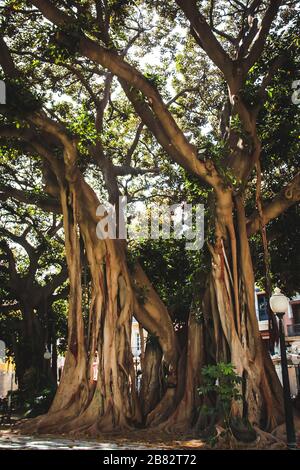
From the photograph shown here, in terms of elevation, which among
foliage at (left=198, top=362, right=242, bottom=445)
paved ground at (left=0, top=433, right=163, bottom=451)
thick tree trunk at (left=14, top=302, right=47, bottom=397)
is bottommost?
paved ground at (left=0, top=433, right=163, bottom=451)

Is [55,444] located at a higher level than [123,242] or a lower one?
lower

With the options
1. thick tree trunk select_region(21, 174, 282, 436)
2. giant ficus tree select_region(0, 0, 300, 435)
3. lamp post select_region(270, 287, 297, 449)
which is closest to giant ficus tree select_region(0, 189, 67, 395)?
giant ficus tree select_region(0, 0, 300, 435)

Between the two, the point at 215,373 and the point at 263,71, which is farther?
the point at 263,71

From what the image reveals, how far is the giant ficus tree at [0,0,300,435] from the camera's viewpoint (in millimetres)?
7684

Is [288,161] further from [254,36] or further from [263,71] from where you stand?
[254,36]

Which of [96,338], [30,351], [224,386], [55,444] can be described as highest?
[30,351]

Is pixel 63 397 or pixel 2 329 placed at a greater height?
pixel 2 329

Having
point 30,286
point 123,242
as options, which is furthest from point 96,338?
point 30,286

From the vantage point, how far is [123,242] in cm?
950

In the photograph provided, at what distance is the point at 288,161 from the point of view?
1056cm

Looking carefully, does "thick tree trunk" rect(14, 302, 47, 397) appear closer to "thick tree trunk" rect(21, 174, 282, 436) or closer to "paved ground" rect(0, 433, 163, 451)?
"thick tree trunk" rect(21, 174, 282, 436)

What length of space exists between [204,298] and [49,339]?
9.11m

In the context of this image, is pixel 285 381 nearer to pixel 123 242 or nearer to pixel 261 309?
pixel 123 242

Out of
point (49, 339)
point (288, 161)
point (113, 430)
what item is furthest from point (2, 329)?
point (288, 161)
